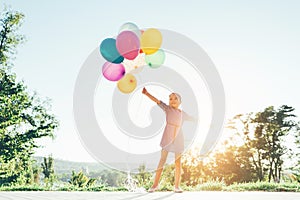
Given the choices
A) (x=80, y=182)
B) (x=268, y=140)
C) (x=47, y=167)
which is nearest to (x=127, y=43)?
(x=80, y=182)

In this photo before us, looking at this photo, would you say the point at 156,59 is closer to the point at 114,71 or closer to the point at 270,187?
the point at 114,71

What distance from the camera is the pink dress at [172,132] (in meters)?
5.52

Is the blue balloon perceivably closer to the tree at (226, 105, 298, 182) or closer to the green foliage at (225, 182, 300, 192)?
the green foliage at (225, 182, 300, 192)

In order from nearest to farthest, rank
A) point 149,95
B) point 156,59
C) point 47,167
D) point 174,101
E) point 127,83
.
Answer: point 127,83
point 156,59
point 149,95
point 174,101
point 47,167

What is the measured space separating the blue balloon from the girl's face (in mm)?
1025

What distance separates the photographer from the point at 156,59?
5457 millimetres

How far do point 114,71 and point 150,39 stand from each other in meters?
0.71

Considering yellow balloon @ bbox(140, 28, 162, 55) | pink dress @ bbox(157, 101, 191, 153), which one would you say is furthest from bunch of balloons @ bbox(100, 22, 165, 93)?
pink dress @ bbox(157, 101, 191, 153)

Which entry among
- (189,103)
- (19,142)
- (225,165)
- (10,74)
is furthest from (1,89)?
(225,165)

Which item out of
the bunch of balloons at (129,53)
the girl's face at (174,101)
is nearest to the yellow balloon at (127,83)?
the bunch of balloons at (129,53)

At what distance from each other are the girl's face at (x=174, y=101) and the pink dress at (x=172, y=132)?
0.32 feet

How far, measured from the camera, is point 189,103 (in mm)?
6891

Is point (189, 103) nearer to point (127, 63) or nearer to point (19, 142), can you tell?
point (127, 63)

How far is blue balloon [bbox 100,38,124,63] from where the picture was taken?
5.24 m
